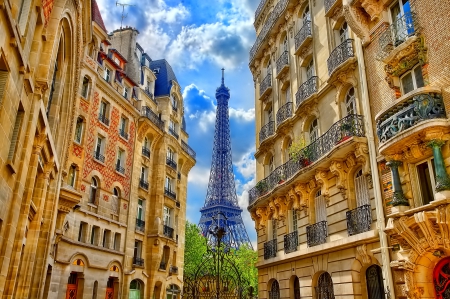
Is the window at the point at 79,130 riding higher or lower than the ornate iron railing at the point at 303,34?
lower

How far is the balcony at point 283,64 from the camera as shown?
72.2 feet

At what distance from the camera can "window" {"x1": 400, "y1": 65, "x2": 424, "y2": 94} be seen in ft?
40.9

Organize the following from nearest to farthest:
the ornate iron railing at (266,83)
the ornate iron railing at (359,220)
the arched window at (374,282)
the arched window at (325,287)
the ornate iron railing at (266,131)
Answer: the arched window at (374,282) → the ornate iron railing at (359,220) → the arched window at (325,287) → the ornate iron railing at (266,131) → the ornate iron railing at (266,83)

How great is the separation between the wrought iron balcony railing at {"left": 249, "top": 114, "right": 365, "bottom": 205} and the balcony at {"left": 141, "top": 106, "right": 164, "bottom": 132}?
15624mm

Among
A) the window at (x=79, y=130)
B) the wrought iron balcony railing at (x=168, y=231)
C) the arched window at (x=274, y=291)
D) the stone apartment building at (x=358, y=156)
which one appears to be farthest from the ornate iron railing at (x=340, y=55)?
the wrought iron balcony railing at (x=168, y=231)

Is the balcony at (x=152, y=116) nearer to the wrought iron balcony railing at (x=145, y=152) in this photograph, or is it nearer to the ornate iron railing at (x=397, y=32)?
the wrought iron balcony railing at (x=145, y=152)

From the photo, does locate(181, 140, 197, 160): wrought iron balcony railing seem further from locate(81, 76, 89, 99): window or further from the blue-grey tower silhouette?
the blue-grey tower silhouette

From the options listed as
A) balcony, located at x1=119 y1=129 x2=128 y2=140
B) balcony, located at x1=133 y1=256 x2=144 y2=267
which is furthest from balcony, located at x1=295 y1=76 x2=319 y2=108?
balcony, located at x1=133 y1=256 x2=144 y2=267

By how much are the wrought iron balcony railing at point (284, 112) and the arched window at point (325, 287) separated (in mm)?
8494

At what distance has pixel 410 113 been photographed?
11.4m

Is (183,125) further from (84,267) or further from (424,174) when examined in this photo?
(424,174)

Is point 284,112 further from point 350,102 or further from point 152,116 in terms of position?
point 152,116

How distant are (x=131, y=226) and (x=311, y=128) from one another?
1725 cm

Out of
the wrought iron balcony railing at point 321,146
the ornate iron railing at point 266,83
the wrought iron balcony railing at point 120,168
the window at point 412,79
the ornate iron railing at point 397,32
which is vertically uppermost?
the ornate iron railing at point 266,83
